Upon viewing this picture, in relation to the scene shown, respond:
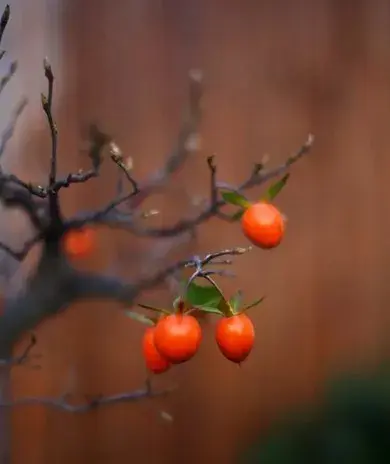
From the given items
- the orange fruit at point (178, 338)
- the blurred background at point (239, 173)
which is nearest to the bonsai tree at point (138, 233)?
the orange fruit at point (178, 338)

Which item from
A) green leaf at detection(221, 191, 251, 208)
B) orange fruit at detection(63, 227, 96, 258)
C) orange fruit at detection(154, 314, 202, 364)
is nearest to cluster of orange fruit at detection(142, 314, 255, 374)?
orange fruit at detection(154, 314, 202, 364)

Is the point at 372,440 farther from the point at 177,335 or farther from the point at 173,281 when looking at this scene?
the point at 177,335

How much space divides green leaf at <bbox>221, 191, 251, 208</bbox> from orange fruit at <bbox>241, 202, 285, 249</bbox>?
17 millimetres

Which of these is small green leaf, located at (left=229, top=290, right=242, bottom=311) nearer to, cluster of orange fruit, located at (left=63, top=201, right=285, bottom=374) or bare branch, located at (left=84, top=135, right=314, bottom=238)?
cluster of orange fruit, located at (left=63, top=201, right=285, bottom=374)

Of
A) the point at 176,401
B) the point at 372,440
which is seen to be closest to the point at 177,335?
the point at 372,440

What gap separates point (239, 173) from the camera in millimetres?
1387

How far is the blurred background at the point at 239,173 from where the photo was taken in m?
1.38

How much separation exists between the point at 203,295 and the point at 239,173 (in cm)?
86

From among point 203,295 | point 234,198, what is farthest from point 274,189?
point 203,295

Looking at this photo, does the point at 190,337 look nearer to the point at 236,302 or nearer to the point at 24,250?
the point at 236,302

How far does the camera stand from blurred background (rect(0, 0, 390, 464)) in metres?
1.38

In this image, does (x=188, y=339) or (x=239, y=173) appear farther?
(x=239, y=173)

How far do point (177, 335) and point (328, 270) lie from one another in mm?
924

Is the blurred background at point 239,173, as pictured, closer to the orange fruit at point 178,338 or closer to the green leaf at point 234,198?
the green leaf at point 234,198
